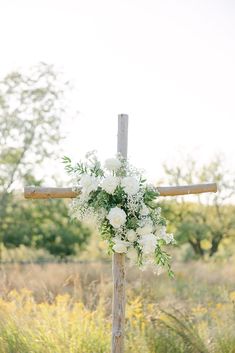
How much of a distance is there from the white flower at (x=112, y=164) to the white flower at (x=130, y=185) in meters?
0.14

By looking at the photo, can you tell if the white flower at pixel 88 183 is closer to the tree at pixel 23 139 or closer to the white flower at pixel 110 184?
the white flower at pixel 110 184

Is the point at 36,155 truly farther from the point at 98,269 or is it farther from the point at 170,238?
the point at 170,238

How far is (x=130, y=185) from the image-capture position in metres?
4.55

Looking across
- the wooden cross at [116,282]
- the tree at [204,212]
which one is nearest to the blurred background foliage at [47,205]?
the tree at [204,212]

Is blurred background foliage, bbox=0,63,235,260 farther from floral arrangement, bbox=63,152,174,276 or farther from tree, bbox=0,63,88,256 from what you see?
floral arrangement, bbox=63,152,174,276

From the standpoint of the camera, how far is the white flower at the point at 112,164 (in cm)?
465

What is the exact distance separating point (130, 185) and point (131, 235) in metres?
0.35

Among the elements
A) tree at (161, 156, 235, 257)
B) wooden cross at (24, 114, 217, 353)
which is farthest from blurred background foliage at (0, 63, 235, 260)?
wooden cross at (24, 114, 217, 353)

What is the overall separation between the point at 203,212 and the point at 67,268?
8.72 metres

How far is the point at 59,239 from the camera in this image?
17812mm

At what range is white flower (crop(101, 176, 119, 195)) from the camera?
14.9 feet

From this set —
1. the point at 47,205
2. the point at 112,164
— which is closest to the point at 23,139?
the point at 47,205

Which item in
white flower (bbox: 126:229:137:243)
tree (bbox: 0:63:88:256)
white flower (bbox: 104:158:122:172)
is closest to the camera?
white flower (bbox: 126:229:137:243)

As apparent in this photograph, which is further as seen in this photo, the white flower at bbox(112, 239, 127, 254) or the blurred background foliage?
the blurred background foliage
